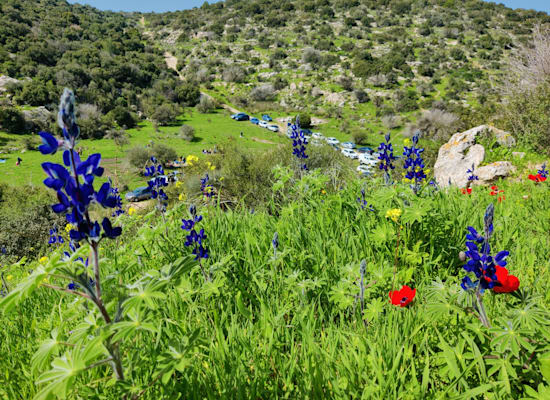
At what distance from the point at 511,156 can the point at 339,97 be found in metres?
61.7

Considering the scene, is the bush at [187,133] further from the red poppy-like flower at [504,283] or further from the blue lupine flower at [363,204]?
the red poppy-like flower at [504,283]

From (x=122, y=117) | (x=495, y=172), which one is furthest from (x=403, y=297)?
(x=122, y=117)

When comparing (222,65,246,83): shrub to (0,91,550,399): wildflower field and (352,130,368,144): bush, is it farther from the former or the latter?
(0,91,550,399): wildflower field

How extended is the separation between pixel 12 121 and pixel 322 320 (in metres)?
56.9

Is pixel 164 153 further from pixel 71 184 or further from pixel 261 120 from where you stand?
pixel 71 184

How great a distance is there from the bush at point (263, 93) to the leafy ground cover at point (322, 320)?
7112 centimetres

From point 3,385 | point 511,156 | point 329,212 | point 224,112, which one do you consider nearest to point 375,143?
point 224,112

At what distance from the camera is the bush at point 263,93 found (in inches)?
2751

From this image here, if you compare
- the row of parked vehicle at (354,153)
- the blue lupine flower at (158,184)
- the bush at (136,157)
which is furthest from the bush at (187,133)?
the blue lupine flower at (158,184)

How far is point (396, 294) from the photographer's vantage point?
179cm

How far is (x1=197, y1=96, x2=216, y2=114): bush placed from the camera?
204ft

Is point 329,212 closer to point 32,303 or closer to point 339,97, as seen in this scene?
point 32,303

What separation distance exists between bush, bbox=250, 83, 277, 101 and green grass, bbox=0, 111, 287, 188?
12827 mm

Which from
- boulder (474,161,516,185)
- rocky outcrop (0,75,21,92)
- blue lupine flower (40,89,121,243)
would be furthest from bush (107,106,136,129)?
blue lupine flower (40,89,121,243)
